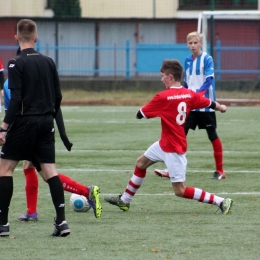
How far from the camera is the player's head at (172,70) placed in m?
7.53

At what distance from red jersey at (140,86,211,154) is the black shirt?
3.98ft

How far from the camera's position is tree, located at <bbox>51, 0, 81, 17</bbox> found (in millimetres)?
33844

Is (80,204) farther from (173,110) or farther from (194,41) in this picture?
(194,41)

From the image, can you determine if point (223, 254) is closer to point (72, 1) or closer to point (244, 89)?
point (244, 89)

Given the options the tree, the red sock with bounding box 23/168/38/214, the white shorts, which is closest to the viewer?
the red sock with bounding box 23/168/38/214

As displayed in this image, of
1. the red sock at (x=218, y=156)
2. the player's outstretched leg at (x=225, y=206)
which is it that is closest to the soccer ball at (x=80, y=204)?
the player's outstretched leg at (x=225, y=206)

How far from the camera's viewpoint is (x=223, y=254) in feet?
19.8

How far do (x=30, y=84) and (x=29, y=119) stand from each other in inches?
11.4

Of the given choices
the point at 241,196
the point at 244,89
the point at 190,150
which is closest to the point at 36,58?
the point at 241,196

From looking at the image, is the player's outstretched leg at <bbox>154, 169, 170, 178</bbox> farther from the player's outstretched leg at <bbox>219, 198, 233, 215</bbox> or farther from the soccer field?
the player's outstretched leg at <bbox>219, 198, 233, 215</bbox>

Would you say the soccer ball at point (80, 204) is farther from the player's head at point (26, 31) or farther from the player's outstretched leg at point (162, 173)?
the player's outstretched leg at point (162, 173)

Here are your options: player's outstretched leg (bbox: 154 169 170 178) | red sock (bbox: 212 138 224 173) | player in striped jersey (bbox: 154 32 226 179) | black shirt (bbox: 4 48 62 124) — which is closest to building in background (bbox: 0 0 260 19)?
player in striped jersey (bbox: 154 32 226 179)

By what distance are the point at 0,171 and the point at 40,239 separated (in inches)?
26.7

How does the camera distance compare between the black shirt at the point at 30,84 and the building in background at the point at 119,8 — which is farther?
the building in background at the point at 119,8
